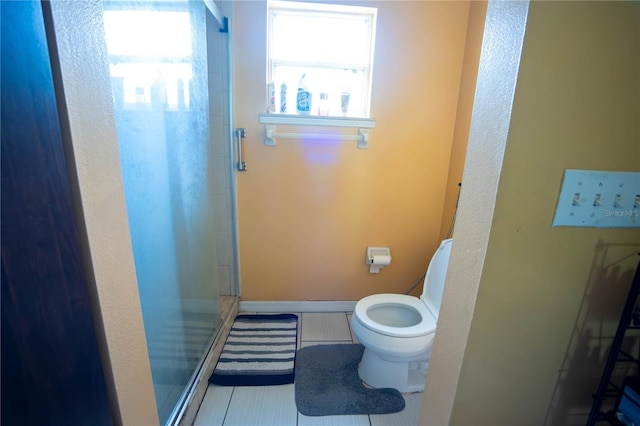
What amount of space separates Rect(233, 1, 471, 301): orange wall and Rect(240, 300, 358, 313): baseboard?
0.17ft

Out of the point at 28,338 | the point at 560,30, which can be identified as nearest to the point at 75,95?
the point at 28,338

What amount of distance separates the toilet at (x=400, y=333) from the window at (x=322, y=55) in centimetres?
117

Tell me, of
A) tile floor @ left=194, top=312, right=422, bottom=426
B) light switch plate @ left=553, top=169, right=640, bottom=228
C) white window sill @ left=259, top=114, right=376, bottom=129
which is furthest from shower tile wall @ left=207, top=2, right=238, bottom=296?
light switch plate @ left=553, top=169, right=640, bottom=228

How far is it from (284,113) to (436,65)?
3.34 feet

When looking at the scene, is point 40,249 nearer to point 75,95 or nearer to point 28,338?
point 28,338

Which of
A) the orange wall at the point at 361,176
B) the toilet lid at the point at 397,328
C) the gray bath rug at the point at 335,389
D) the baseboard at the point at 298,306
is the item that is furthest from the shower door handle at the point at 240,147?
the gray bath rug at the point at 335,389

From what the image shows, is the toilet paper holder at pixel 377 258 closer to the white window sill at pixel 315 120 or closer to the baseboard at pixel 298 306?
the baseboard at pixel 298 306

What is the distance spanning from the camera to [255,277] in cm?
204

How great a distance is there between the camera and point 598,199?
0.56m

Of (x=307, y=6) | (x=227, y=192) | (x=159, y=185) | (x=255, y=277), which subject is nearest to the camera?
(x=159, y=185)

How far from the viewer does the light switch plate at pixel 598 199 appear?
0.54 meters

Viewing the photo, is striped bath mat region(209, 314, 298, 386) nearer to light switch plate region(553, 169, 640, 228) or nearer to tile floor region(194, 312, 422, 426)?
tile floor region(194, 312, 422, 426)

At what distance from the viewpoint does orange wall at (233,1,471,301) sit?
1691 millimetres

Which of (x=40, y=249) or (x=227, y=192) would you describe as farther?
(x=227, y=192)
